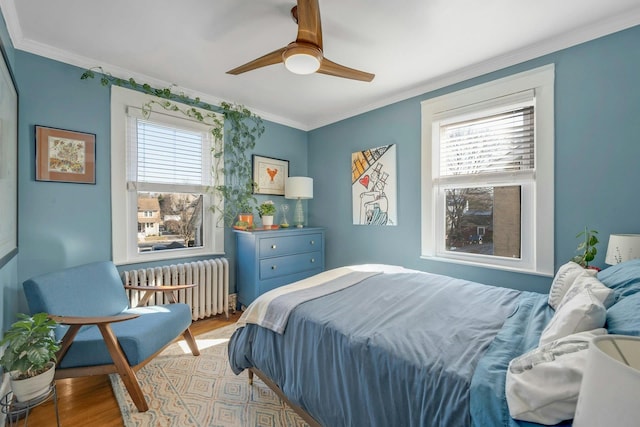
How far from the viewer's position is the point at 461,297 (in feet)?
5.62

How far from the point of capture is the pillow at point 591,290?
3.59ft

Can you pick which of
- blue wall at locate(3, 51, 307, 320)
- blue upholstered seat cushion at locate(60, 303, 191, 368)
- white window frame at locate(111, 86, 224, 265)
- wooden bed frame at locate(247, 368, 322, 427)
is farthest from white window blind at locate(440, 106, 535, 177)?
blue wall at locate(3, 51, 307, 320)

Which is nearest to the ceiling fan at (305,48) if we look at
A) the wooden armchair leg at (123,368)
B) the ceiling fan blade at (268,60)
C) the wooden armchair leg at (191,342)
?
the ceiling fan blade at (268,60)

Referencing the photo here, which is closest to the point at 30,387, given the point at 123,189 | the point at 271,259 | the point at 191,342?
the point at 191,342

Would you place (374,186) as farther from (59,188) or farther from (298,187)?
(59,188)

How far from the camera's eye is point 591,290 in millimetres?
1144

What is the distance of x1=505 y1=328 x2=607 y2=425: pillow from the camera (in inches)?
27.4

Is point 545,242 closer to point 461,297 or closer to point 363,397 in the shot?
point 461,297

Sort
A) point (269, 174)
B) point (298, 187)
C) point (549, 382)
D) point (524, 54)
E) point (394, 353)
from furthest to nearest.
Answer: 1. point (269, 174)
2. point (298, 187)
3. point (524, 54)
4. point (394, 353)
5. point (549, 382)

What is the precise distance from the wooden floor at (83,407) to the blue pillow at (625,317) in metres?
2.37

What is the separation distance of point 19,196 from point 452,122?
3.75 meters

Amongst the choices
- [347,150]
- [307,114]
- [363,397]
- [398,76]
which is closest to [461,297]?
[363,397]

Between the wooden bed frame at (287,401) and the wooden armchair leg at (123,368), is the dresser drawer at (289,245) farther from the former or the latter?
the wooden armchair leg at (123,368)

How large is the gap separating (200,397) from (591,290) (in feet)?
7.30
